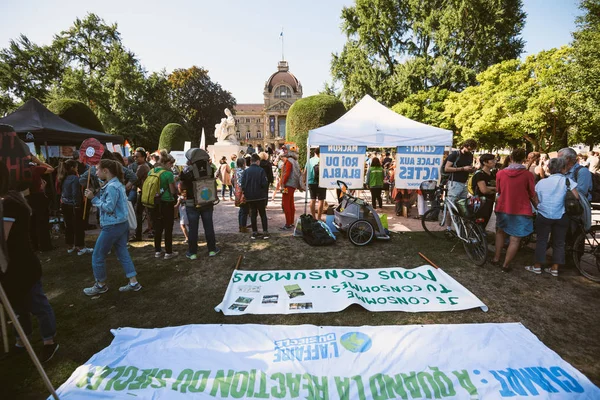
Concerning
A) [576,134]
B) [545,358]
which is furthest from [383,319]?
[576,134]

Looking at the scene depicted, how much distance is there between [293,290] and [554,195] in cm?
421

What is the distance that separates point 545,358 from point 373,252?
3414 millimetres

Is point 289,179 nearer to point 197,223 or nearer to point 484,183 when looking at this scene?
point 197,223

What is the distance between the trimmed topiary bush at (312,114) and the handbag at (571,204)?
16284mm

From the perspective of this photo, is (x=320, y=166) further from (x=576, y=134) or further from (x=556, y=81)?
(x=576, y=134)

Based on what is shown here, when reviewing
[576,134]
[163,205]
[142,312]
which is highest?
[576,134]

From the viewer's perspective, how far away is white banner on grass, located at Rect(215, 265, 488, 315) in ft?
12.8

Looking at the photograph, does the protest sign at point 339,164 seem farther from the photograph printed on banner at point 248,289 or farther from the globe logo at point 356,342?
the globe logo at point 356,342

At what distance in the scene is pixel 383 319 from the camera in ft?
12.0

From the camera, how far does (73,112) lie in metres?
17.8

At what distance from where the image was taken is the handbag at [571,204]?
4621mm

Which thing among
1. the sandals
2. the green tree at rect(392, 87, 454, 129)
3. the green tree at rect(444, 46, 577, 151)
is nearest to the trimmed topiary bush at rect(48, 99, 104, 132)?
the sandals

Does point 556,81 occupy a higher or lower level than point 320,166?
higher

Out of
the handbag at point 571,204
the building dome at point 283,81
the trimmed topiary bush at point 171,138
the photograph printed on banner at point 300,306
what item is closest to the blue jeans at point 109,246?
the photograph printed on banner at point 300,306
